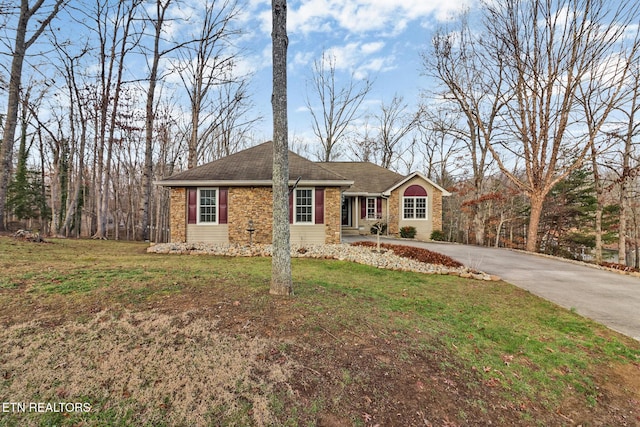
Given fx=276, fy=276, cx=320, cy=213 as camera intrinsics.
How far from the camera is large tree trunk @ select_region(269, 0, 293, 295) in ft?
13.4

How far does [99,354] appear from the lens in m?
2.46

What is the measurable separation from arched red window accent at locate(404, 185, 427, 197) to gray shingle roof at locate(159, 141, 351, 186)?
752 centimetres

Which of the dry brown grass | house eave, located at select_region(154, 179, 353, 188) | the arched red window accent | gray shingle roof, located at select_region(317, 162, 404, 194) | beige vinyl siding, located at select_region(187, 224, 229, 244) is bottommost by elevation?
the dry brown grass

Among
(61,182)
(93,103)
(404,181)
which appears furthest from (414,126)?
(61,182)

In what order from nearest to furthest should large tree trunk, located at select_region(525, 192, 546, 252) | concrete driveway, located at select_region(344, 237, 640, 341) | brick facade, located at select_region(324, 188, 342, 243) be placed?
concrete driveway, located at select_region(344, 237, 640, 341), brick facade, located at select_region(324, 188, 342, 243), large tree trunk, located at select_region(525, 192, 546, 252)

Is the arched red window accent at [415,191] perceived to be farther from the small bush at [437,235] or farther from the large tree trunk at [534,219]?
the large tree trunk at [534,219]

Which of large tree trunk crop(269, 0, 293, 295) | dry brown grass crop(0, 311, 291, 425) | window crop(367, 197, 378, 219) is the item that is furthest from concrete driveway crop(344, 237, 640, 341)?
window crop(367, 197, 378, 219)

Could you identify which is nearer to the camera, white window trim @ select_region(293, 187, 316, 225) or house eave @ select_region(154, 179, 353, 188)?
house eave @ select_region(154, 179, 353, 188)

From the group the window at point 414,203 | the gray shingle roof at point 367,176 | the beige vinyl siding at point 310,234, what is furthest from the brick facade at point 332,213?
the window at point 414,203

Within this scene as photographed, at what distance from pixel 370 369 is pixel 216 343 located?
1543 mm

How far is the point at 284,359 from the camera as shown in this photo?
2.65 m

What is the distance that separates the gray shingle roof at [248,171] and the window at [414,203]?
753 cm

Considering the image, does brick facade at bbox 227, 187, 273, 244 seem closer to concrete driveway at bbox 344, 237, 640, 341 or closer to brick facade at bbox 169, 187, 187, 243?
brick facade at bbox 169, 187, 187, 243

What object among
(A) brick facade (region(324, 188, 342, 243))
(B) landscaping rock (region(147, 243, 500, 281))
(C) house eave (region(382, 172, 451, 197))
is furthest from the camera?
(C) house eave (region(382, 172, 451, 197))
